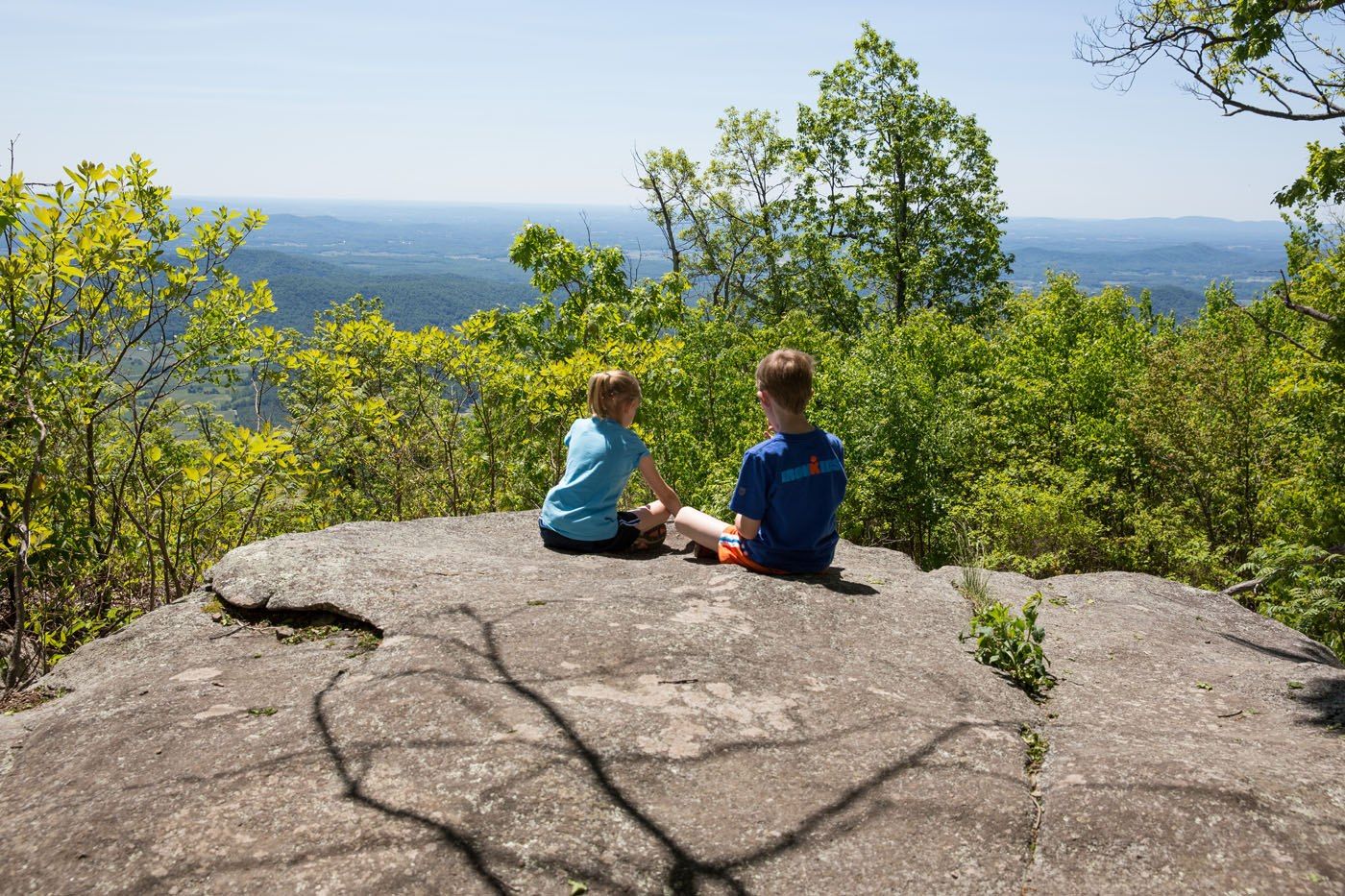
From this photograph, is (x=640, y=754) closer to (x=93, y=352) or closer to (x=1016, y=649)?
(x=1016, y=649)

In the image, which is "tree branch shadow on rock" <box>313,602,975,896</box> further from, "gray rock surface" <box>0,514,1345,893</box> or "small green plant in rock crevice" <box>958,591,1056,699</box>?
"small green plant in rock crevice" <box>958,591,1056,699</box>

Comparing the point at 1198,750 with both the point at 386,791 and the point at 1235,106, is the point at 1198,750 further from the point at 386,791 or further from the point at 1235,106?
the point at 1235,106

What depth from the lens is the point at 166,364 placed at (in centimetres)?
645

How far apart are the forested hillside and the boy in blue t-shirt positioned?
2.35 m

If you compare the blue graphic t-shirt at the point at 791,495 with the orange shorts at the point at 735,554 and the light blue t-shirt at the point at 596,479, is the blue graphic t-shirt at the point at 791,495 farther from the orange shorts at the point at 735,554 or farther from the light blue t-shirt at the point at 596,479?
the light blue t-shirt at the point at 596,479

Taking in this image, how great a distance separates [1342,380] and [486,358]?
941cm

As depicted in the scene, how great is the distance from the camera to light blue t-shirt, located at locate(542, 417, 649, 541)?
5.77m

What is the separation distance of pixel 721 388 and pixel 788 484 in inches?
547

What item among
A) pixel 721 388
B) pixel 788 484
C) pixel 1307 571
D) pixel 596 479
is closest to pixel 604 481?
pixel 596 479

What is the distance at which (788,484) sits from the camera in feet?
16.6

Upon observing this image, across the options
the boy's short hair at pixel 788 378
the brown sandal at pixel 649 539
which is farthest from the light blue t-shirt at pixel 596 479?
the boy's short hair at pixel 788 378

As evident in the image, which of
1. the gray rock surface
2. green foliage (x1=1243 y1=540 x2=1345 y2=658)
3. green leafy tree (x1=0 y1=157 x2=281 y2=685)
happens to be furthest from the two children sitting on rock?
green foliage (x1=1243 y1=540 x2=1345 y2=658)

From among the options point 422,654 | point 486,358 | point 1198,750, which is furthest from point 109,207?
point 1198,750

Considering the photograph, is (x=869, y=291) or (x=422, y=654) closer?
(x=422, y=654)
